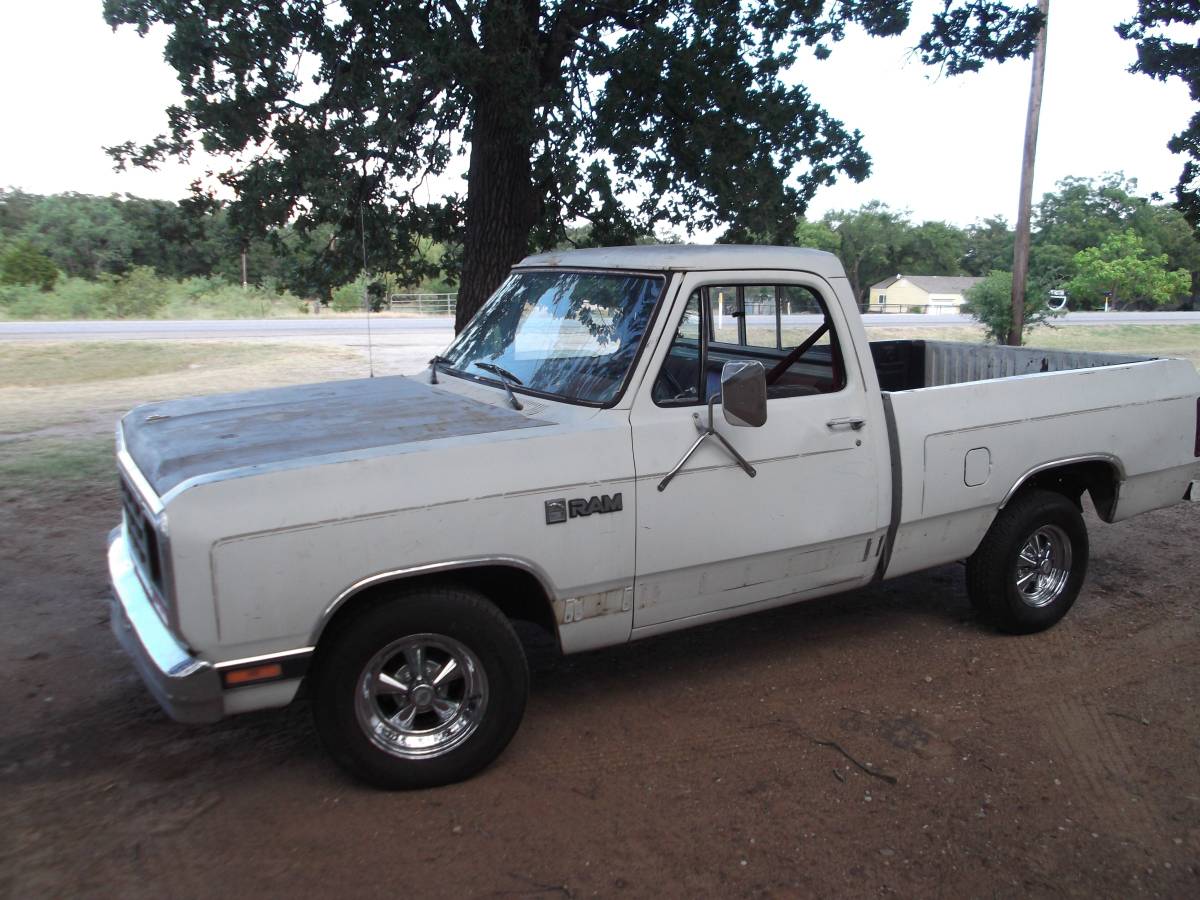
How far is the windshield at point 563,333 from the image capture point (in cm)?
402

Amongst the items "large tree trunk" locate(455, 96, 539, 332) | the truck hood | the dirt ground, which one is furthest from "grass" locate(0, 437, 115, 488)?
the truck hood

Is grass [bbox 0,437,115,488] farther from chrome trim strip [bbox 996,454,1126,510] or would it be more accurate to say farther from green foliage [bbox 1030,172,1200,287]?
green foliage [bbox 1030,172,1200,287]

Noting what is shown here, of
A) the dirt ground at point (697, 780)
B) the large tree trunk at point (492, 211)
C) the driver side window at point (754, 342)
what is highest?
the large tree trunk at point (492, 211)

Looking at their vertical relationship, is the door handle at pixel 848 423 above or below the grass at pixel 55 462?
above

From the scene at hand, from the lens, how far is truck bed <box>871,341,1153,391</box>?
5.82 metres

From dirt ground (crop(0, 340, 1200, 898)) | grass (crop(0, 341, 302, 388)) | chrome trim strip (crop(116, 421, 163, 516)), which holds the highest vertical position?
chrome trim strip (crop(116, 421, 163, 516))

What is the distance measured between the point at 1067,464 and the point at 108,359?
1754 cm

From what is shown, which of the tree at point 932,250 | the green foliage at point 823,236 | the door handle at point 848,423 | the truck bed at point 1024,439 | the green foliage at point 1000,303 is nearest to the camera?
the door handle at point 848,423

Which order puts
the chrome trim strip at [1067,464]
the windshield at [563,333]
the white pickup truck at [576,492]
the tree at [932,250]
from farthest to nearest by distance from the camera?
the tree at [932,250] < the chrome trim strip at [1067,464] < the windshield at [563,333] < the white pickup truck at [576,492]

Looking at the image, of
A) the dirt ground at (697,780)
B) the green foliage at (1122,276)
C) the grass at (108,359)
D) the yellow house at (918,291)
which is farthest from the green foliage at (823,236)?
the dirt ground at (697,780)

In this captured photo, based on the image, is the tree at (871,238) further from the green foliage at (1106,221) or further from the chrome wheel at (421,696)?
the chrome wheel at (421,696)

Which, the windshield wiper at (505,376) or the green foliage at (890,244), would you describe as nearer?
the windshield wiper at (505,376)

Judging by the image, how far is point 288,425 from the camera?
395cm

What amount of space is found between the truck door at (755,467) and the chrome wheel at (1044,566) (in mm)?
1123
